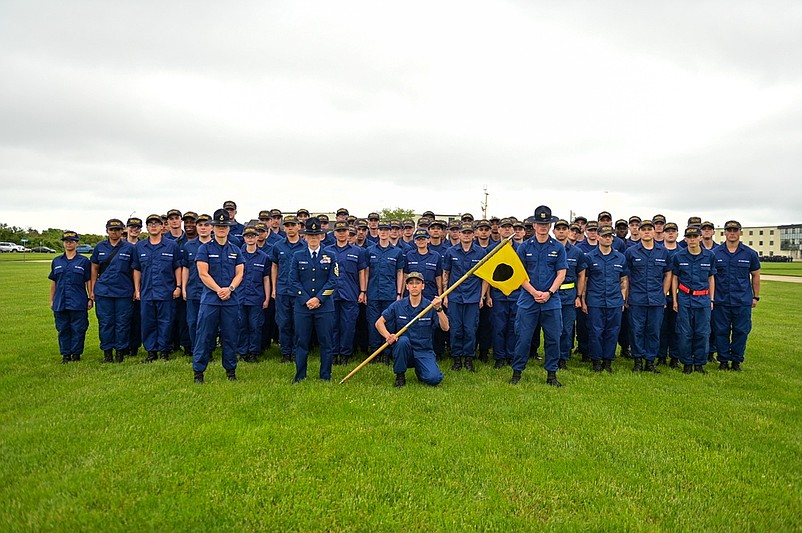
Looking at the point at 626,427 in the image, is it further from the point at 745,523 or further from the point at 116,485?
the point at 116,485

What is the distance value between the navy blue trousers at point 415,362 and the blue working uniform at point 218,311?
2120 millimetres

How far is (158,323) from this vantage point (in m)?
7.56

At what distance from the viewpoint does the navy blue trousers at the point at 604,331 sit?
24.1 feet

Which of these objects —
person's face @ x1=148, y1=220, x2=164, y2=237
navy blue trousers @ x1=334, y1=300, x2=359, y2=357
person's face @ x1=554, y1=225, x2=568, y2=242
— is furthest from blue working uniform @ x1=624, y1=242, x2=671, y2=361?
person's face @ x1=148, y1=220, x2=164, y2=237

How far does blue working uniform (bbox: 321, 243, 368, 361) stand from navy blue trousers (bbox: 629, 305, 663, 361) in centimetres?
425

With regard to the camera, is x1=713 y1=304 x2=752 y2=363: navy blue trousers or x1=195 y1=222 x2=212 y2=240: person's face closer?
x1=195 y1=222 x2=212 y2=240: person's face

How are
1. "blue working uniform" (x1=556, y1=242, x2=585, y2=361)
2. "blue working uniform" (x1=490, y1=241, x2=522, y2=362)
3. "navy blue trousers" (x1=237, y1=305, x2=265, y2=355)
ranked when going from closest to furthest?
"blue working uniform" (x1=556, y1=242, x2=585, y2=361), "blue working uniform" (x1=490, y1=241, x2=522, y2=362), "navy blue trousers" (x1=237, y1=305, x2=265, y2=355)

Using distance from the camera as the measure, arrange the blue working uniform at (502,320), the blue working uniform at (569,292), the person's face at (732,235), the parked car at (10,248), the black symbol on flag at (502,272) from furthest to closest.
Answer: the parked car at (10,248)
the person's face at (732,235)
the blue working uniform at (502,320)
the blue working uniform at (569,292)
the black symbol on flag at (502,272)

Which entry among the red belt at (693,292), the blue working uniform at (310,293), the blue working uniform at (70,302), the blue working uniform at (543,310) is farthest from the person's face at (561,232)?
the blue working uniform at (70,302)

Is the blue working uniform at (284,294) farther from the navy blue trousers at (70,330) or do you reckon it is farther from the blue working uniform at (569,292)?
the blue working uniform at (569,292)

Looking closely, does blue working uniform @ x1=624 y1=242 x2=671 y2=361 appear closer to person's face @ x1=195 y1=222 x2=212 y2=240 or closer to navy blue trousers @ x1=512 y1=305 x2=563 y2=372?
navy blue trousers @ x1=512 y1=305 x2=563 y2=372

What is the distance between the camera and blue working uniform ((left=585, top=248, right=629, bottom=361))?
7336 mm

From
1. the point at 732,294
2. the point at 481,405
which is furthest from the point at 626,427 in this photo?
the point at 732,294

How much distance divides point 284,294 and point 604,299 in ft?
15.8
